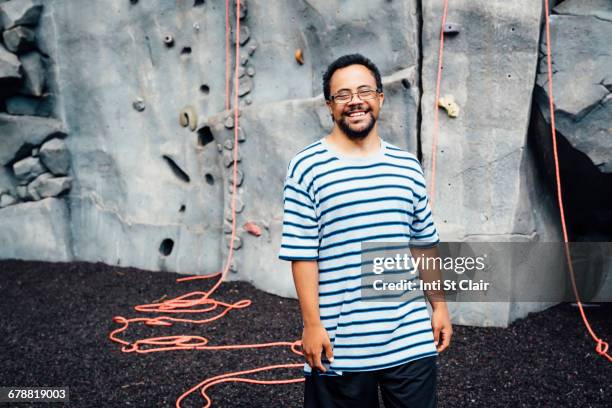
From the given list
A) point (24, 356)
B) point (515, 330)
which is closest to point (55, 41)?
point (24, 356)

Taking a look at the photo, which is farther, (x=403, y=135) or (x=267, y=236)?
(x=267, y=236)

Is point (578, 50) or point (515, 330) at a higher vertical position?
point (578, 50)

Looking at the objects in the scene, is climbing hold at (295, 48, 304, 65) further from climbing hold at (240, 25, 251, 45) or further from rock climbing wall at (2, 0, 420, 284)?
climbing hold at (240, 25, 251, 45)

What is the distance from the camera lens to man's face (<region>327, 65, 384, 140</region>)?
1.99 metres

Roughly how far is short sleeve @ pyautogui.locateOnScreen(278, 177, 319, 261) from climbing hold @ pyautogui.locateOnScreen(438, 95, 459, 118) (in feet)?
7.57

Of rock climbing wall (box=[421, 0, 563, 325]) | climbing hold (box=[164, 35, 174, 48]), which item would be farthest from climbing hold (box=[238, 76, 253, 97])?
rock climbing wall (box=[421, 0, 563, 325])

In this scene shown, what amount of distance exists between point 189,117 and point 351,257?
363 cm

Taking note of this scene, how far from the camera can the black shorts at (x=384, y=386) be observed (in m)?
1.96

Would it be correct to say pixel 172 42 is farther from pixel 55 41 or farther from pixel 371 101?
pixel 371 101

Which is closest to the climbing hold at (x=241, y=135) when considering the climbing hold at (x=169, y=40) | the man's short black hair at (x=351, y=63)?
the climbing hold at (x=169, y=40)

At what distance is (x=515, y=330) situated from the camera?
13.1 feet

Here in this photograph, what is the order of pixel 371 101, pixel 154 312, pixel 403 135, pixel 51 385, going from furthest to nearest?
pixel 154 312 < pixel 403 135 < pixel 51 385 < pixel 371 101

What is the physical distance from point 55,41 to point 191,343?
325 cm

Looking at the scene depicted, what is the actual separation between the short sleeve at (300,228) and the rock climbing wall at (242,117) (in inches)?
91.4
